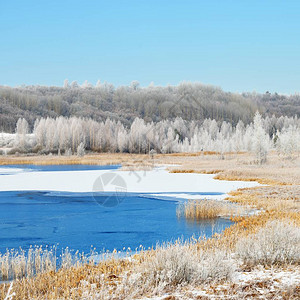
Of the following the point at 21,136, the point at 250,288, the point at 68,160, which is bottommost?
the point at 250,288

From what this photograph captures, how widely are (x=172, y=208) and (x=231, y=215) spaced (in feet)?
14.9

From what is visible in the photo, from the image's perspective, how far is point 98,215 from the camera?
1975cm

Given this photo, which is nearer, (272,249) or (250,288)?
(250,288)

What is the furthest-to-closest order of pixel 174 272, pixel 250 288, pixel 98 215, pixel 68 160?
pixel 68 160 < pixel 98 215 < pixel 174 272 < pixel 250 288

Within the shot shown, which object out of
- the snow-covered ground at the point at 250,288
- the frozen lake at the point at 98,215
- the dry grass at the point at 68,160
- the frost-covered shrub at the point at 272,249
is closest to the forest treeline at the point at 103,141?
the dry grass at the point at 68,160

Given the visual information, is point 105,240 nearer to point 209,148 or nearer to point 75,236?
point 75,236

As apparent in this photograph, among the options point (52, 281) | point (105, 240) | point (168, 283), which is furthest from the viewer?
point (105, 240)

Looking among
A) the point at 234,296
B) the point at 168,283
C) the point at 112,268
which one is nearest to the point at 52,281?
the point at 112,268

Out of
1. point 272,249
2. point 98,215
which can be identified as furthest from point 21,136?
point 272,249

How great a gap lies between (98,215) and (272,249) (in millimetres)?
11642

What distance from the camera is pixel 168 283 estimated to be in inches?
312


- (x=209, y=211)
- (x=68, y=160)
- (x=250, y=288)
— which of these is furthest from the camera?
(x=68, y=160)

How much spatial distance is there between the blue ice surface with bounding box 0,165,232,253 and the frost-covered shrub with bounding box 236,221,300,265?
3023 millimetres

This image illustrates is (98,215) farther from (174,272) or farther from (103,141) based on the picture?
(103,141)
